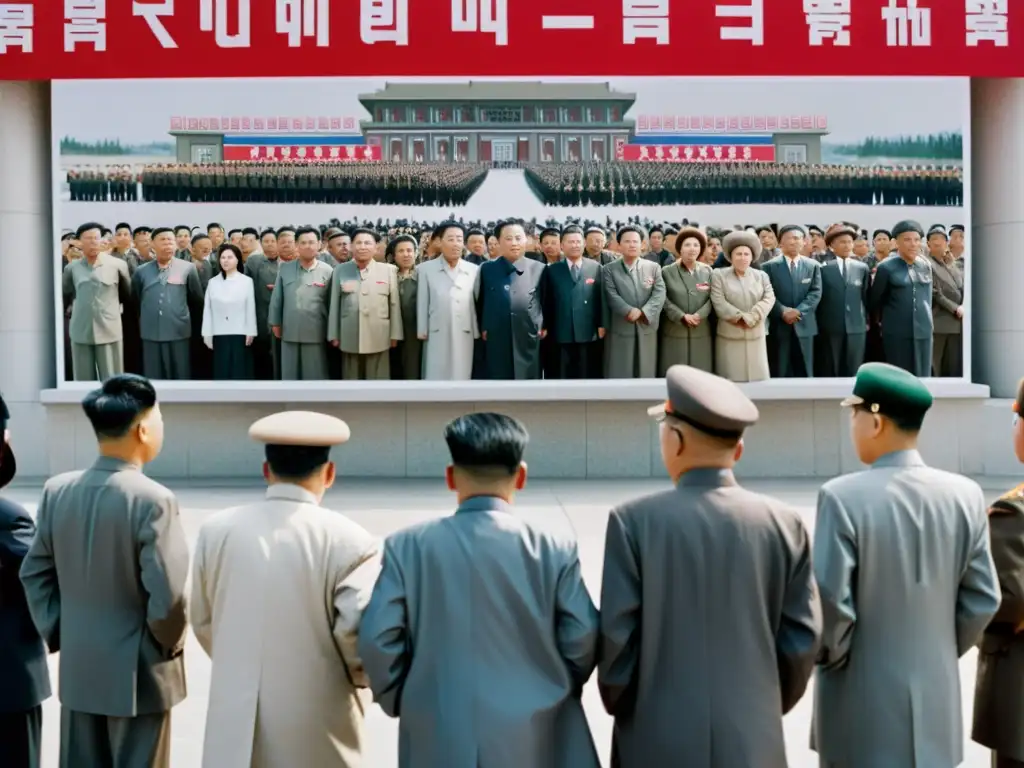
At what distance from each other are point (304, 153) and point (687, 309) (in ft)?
11.9

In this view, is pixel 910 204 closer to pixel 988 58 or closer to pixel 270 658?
pixel 988 58

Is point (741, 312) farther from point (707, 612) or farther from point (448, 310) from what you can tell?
point (707, 612)

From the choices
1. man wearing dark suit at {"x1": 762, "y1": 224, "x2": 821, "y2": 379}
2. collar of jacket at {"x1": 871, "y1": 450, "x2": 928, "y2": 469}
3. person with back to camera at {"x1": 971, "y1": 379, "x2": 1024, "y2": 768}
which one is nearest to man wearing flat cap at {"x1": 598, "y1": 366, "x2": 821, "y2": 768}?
collar of jacket at {"x1": 871, "y1": 450, "x2": 928, "y2": 469}

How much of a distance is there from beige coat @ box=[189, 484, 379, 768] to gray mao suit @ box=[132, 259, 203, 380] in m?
7.43

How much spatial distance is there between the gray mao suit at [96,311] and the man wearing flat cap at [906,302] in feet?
21.7

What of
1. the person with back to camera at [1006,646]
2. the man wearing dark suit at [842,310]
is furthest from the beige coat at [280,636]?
the man wearing dark suit at [842,310]

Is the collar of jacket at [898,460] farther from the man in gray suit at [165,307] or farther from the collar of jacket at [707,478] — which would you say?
the man in gray suit at [165,307]

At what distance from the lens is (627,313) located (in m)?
9.55

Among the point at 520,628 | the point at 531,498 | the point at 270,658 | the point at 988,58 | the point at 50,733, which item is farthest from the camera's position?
the point at 988,58

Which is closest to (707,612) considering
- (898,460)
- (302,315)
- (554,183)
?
(898,460)

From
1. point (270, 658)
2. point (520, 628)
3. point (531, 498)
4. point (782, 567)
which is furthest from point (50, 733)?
point (531, 498)

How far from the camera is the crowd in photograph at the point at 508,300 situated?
962cm

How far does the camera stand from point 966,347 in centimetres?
995

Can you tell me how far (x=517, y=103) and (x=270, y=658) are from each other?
7866 mm
